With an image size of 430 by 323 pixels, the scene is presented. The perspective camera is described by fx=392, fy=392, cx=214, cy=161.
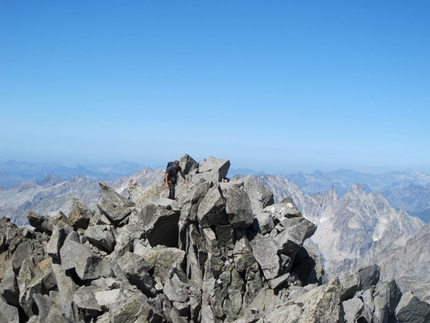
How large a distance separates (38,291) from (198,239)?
12197 millimetres

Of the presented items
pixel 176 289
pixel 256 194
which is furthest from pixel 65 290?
pixel 256 194

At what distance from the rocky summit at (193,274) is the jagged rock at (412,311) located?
0.09 meters

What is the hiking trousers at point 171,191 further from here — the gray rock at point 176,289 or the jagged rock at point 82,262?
the gray rock at point 176,289

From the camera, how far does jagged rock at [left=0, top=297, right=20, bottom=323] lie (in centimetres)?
2752

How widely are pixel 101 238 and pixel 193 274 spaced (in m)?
8.77

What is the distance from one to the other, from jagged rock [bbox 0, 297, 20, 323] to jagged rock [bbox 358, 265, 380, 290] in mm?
26203

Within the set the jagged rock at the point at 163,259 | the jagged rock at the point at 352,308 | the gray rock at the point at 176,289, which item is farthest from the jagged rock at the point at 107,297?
the jagged rock at the point at 352,308

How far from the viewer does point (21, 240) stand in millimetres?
34875

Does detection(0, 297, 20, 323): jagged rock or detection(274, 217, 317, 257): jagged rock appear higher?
detection(274, 217, 317, 257): jagged rock

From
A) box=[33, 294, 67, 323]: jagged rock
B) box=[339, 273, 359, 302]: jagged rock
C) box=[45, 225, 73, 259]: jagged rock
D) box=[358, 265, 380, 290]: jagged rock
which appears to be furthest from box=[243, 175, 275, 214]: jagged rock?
box=[33, 294, 67, 323]: jagged rock

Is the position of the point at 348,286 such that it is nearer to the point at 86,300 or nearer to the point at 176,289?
the point at 176,289

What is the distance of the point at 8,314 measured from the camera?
91.1 ft

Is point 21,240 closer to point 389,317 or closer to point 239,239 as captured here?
point 239,239

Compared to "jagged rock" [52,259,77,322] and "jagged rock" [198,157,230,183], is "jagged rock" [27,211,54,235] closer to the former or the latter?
"jagged rock" [52,259,77,322]
